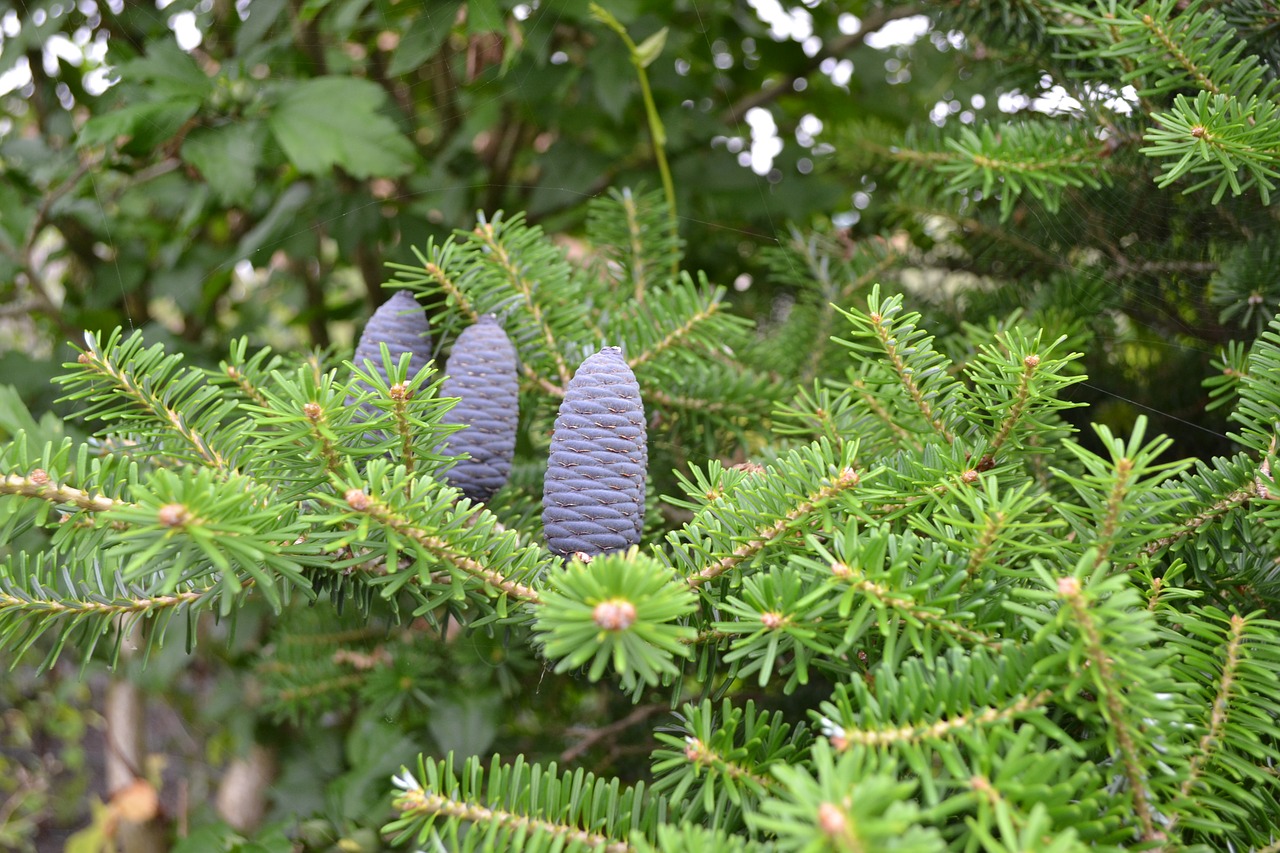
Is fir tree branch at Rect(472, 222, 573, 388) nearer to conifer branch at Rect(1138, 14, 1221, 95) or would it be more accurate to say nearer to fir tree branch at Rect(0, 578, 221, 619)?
fir tree branch at Rect(0, 578, 221, 619)

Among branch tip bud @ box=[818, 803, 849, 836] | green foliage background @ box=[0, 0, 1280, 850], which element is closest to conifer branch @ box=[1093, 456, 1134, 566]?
green foliage background @ box=[0, 0, 1280, 850]

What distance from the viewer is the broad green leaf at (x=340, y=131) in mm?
568

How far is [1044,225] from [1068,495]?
0.19 meters

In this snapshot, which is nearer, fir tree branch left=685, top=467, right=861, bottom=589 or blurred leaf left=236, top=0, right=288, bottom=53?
fir tree branch left=685, top=467, right=861, bottom=589

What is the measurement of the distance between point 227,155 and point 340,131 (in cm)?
8

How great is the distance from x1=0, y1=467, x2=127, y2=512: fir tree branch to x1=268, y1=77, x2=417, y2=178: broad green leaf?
1.10ft

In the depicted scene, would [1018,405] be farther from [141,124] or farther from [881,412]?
[141,124]

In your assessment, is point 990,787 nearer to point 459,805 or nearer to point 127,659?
point 459,805

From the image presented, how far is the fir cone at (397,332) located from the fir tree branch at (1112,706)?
26 centimetres

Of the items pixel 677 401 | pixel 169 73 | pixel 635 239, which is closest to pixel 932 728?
pixel 677 401

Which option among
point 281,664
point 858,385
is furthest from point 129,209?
point 858,385

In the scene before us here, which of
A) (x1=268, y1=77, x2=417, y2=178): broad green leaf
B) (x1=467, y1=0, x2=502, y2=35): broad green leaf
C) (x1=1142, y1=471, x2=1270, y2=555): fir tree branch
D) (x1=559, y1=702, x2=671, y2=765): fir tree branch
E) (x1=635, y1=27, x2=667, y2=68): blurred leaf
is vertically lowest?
(x1=559, y1=702, x2=671, y2=765): fir tree branch

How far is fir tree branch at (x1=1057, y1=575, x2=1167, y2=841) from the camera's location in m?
0.21

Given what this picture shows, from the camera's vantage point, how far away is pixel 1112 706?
22 cm
